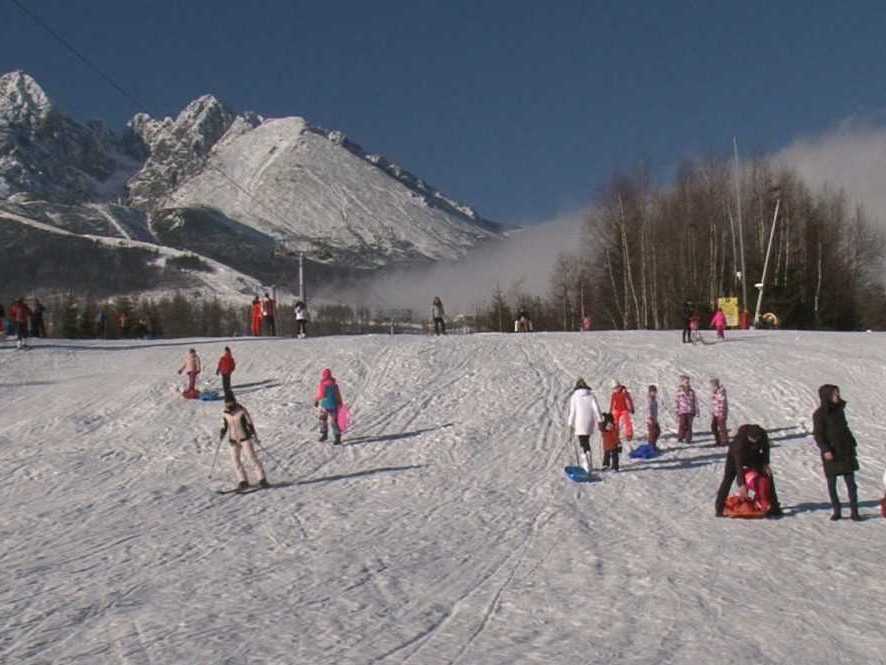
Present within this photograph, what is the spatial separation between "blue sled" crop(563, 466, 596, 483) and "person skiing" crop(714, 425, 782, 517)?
3909mm

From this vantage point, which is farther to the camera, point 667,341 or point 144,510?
point 667,341

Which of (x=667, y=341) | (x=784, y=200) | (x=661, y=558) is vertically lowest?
(x=661, y=558)

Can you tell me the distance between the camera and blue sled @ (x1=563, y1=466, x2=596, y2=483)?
18.7 m

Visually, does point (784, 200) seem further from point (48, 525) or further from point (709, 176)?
point (48, 525)

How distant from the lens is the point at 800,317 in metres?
67.8

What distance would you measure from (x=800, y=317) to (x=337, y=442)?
53107 mm

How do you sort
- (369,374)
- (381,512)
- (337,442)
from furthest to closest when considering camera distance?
(369,374), (337,442), (381,512)

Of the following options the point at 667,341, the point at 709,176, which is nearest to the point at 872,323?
the point at 709,176

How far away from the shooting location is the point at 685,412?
23.0 m

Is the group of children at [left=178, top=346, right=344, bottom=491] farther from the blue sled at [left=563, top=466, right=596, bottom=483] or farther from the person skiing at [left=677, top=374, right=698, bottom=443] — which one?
the person skiing at [left=677, top=374, right=698, bottom=443]

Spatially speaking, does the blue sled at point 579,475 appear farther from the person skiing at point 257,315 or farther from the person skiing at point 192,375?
the person skiing at point 257,315

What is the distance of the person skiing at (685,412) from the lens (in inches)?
906

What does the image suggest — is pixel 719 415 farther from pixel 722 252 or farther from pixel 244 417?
pixel 722 252

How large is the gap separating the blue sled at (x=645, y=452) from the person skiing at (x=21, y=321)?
81.8 feet
